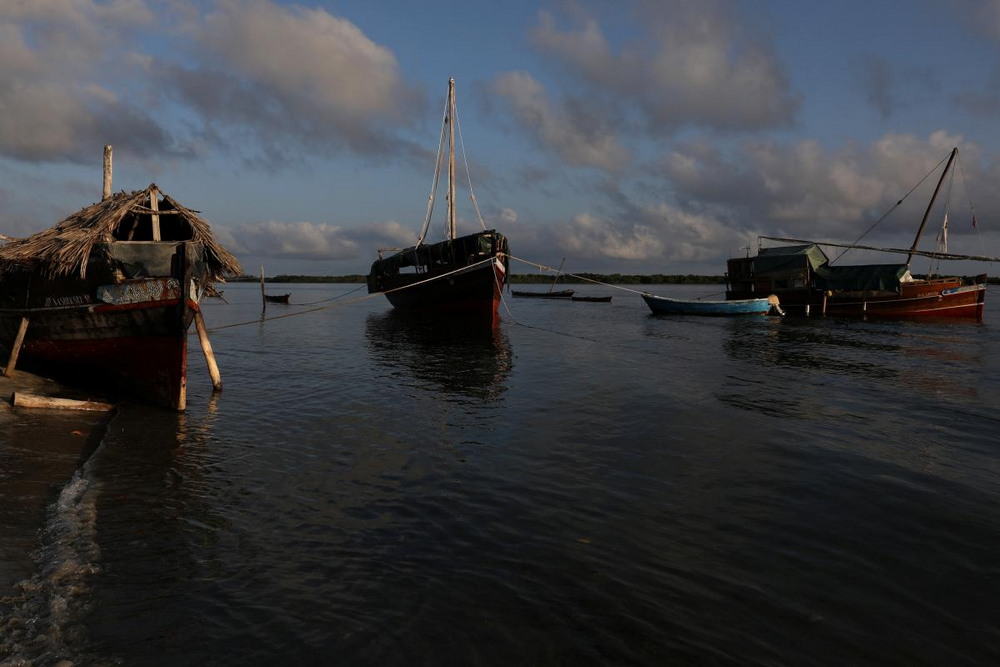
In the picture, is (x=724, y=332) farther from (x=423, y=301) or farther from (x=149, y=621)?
(x=149, y=621)

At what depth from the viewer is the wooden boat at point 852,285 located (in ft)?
136

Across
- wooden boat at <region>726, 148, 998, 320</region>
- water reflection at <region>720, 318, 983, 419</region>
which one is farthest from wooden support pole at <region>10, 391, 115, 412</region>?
wooden boat at <region>726, 148, 998, 320</region>

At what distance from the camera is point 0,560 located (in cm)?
543

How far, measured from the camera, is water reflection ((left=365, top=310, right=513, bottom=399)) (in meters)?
16.9

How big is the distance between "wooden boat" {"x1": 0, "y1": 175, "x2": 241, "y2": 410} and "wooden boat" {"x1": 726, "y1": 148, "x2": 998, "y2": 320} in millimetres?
43635

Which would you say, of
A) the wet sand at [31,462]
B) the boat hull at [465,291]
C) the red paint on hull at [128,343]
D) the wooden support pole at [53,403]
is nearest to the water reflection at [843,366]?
the boat hull at [465,291]

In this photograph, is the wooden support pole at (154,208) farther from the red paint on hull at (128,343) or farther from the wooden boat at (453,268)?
the wooden boat at (453,268)

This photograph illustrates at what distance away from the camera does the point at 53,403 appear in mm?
11141

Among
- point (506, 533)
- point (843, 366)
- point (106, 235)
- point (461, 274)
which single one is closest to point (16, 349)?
point (106, 235)

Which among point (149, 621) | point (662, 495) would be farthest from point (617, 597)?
point (149, 621)

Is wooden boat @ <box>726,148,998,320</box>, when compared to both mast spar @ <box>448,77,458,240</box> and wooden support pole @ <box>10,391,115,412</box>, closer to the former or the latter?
mast spar @ <box>448,77,458,240</box>

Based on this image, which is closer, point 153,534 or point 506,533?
point 153,534

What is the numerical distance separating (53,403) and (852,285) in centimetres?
4887

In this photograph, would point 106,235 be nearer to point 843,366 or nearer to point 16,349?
point 16,349
